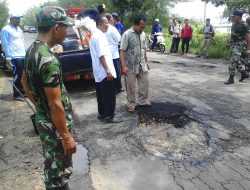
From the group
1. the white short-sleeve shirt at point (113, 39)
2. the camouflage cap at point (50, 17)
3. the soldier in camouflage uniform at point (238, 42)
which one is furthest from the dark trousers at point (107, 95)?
the soldier in camouflage uniform at point (238, 42)

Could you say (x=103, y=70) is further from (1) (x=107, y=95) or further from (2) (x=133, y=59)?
(2) (x=133, y=59)

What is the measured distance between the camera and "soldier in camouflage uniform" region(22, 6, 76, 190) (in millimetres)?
2508

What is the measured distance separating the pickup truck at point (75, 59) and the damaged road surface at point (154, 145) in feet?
2.06

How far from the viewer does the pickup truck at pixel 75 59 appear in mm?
7734

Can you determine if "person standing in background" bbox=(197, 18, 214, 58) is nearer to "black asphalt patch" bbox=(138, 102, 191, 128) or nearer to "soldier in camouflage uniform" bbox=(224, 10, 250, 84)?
"soldier in camouflage uniform" bbox=(224, 10, 250, 84)

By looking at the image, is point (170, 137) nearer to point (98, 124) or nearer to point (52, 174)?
point (98, 124)

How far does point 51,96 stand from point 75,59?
534cm

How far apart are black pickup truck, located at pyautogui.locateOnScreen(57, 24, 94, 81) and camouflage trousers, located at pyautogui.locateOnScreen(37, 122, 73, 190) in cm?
506

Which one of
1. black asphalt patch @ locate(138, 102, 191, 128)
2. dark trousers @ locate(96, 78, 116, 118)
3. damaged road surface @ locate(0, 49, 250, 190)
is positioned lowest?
damaged road surface @ locate(0, 49, 250, 190)

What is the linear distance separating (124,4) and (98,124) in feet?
77.3

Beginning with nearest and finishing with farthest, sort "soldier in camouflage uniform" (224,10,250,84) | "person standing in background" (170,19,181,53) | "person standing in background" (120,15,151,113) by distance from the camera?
"person standing in background" (120,15,151,113) < "soldier in camouflage uniform" (224,10,250,84) < "person standing in background" (170,19,181,53)

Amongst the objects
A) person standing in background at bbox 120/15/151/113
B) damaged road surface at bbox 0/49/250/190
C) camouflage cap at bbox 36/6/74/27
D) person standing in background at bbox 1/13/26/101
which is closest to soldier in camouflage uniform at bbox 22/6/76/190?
camouflage cap at bbox 36/6/74/27

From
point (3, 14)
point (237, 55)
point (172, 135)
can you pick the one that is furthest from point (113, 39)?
point (3, 14)

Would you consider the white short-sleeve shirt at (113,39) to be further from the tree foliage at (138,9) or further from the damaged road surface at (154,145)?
the tree foliage at (138,9)
